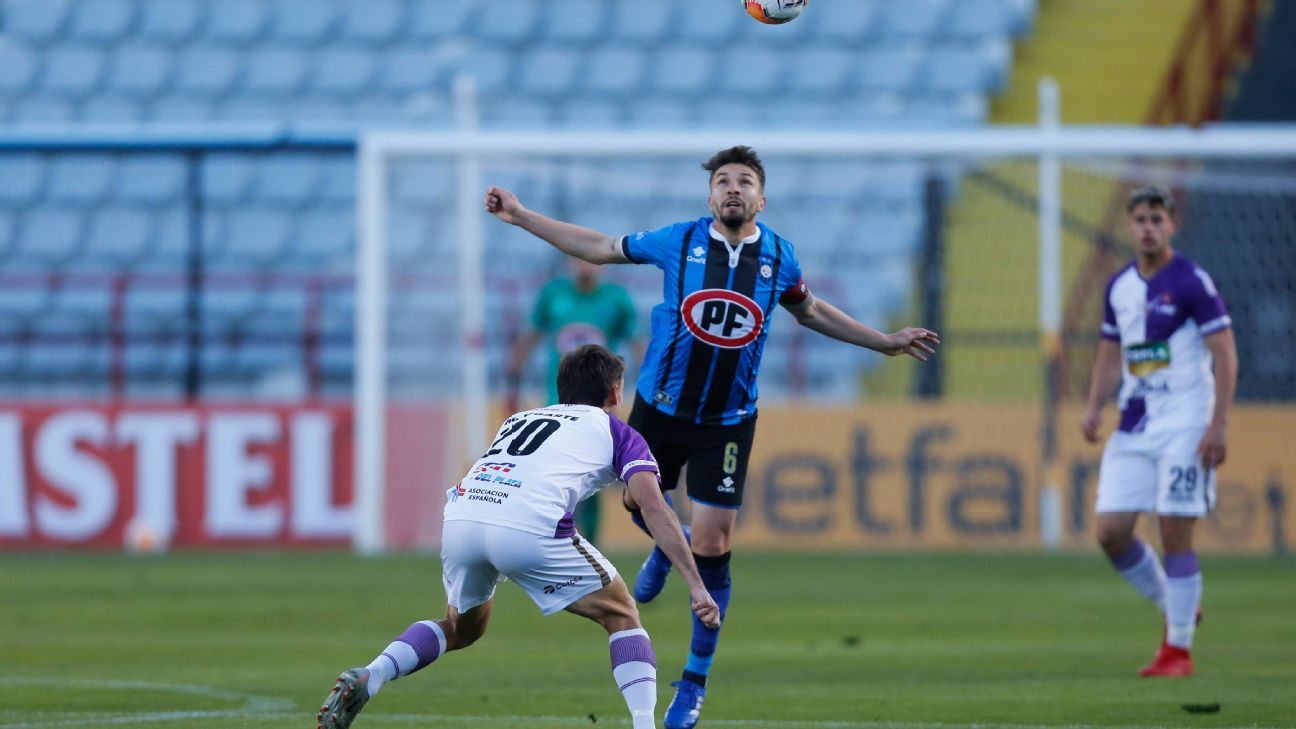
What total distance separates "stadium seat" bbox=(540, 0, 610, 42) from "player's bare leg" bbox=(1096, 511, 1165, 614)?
13652mm

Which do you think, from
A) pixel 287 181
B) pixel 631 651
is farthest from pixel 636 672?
pixel 287 181

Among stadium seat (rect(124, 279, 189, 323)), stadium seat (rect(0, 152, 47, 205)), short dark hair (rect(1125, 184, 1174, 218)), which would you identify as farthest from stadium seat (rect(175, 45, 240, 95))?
short dark hair (rect(1125, 184, 1174, 218))

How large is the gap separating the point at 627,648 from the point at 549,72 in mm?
15934

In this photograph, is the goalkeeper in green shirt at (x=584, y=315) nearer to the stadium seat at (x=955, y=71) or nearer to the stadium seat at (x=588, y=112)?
the stadium seat at (x=588, y=112)

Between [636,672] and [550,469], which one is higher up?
[550,469]

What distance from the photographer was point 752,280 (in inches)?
293

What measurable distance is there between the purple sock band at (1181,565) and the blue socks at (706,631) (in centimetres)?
248

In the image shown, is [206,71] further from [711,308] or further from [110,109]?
[711,308]

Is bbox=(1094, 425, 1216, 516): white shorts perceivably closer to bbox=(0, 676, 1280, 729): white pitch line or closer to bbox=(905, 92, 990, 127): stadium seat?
bbox=(0, 676, 1280, 729): white pitch line

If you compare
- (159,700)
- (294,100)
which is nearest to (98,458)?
(294,100)

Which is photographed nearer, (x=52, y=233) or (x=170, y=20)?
(x=52, y=233)

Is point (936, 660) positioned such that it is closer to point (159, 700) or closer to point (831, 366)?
point (159, 700)

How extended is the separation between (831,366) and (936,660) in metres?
8.62

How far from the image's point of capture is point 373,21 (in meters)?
22.2
